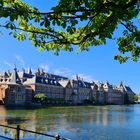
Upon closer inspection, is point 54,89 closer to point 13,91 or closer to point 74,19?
point 13,91

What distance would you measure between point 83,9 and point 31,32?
2651 mm

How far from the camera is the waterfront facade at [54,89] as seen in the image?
110 m

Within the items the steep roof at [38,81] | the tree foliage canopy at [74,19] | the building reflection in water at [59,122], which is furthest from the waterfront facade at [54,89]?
the tree foliage canopy at [74,19]

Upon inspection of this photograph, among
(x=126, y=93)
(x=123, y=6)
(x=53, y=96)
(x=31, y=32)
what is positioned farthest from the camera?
(x=126, y=93)

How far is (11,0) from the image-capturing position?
780 centimetres

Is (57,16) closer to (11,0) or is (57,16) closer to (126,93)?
(11,0)

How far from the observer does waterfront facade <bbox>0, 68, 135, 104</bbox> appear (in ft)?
362

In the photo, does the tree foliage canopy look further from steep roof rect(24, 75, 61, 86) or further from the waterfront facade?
steep roof rect(24, 75, 61, 86)

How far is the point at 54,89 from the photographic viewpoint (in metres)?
132

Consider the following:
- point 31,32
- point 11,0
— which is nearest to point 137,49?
point 31,32

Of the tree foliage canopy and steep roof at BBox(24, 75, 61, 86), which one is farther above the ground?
steep roof at BBox(24, 75, 61, 86)

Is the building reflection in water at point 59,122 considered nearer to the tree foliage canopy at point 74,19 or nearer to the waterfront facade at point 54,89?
the tree foliage canopy at point 74,19

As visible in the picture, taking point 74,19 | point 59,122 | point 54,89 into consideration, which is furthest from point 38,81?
point 74,19

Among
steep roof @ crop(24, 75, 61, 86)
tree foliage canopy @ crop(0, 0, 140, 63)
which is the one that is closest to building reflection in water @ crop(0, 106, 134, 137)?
tree foliage canopy @ crop(0, 0, 140, 63)
